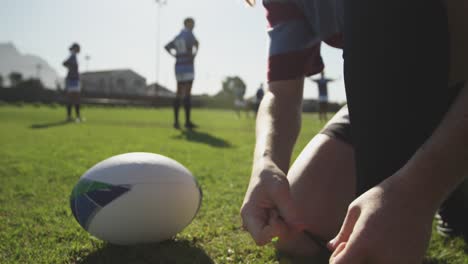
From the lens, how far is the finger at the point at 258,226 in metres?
1.04

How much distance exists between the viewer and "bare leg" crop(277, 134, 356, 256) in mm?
1809

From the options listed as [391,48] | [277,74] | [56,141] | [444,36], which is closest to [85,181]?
[277,74]

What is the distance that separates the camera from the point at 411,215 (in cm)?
71

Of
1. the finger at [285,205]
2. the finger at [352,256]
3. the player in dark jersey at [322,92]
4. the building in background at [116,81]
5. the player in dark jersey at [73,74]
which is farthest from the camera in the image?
the building in background at [116,81]

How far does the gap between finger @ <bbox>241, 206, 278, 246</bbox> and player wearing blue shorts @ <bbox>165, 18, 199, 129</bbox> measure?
822 centimetres

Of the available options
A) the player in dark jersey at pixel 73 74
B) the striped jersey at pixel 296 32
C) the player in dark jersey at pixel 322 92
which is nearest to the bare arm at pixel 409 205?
the striped jersey at pixel 296 32

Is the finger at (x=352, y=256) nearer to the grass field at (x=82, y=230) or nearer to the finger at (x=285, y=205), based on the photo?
the finger at (x=285, y=205)

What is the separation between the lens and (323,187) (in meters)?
1.86

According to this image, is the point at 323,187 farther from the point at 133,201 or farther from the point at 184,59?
the point at 184,59

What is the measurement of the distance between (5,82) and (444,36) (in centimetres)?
8050

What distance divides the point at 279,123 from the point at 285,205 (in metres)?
0.52

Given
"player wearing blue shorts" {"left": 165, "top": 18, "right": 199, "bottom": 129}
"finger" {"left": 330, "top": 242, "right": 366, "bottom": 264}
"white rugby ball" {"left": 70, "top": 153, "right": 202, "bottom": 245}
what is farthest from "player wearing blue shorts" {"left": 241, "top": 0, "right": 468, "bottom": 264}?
"player wearing blue shorts" {"left": 165, "top": 18, "right": 199, "bottom": 129}

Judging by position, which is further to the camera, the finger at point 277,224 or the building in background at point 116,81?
the building in background at point 116,81

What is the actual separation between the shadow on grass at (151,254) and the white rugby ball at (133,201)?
4 cm
